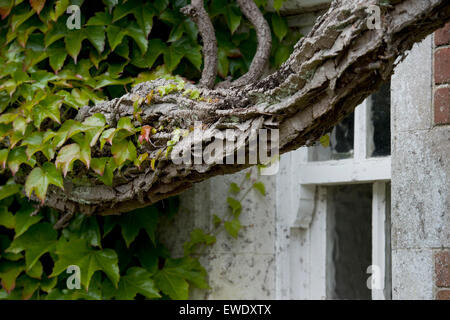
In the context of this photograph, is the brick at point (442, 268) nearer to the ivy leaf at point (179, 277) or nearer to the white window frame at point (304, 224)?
the white window frame at point (304, 224)

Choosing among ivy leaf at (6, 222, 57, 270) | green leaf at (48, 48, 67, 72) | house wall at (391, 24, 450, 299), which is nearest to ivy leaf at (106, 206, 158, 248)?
ivy leaf at (6, 222, 57, 270)

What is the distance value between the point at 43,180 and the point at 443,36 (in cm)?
117

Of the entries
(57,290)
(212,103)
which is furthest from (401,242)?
(57,290)

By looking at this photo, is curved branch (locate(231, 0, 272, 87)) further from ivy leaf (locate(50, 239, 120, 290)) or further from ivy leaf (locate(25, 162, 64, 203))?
ivy leaf (locate(50, 239, 120, 290))

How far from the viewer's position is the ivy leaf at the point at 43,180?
1.88 meters

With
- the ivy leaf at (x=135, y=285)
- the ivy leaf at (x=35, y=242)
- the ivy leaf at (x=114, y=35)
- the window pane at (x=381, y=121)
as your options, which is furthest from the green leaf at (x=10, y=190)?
the window pane at (x=381, y=121)

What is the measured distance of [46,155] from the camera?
6.14 feet

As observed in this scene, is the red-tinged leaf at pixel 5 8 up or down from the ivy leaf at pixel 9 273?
up

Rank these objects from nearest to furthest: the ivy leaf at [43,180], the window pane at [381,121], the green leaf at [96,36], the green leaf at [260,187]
A: the ivy leaf at [43,180] < the window pane at [381,121] < the green leaf at [96,36] < the green leaf at [260,187]

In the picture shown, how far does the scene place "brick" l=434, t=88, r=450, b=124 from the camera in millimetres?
1657

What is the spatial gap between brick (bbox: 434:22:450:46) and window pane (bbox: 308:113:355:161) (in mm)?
597

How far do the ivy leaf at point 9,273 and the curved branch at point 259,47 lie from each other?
102cm

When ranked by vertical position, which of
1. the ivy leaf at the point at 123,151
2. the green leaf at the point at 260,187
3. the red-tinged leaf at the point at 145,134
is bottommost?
the green leaf at the point at 260,187

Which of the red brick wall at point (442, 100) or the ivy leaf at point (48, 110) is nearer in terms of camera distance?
the red brick wall at point (442, 100)
